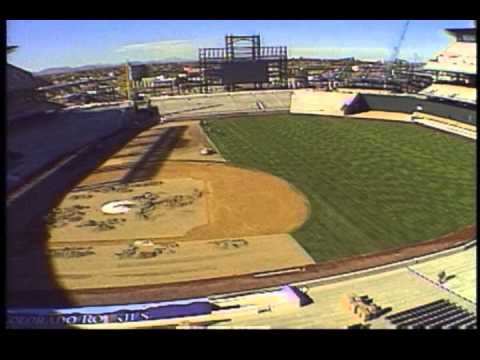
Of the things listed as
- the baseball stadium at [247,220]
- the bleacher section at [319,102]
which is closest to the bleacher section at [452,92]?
the baseball stadium at [247,220]

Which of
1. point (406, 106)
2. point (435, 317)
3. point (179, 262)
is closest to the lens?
point (435, 317)

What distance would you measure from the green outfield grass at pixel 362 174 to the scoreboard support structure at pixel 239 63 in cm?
1350

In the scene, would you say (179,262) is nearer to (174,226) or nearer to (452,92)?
(174,226)

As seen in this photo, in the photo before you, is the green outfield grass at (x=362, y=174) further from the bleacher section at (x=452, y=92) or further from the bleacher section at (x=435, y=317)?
the bleacher section at (x=452, y=92)

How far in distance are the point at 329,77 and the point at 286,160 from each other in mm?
37357

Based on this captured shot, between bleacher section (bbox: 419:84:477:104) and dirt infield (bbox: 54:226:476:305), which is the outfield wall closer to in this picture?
bleacher section (bbox: 419:84:477:104)

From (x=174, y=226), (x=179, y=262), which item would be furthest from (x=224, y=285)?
(x=174, y=226)

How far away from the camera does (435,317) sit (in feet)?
46.6

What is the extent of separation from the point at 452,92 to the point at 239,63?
76.5ft

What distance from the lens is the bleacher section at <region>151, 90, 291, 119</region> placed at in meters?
56.3

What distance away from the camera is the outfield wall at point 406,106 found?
43128 mm

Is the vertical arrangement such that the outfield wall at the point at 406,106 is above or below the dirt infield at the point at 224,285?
above
